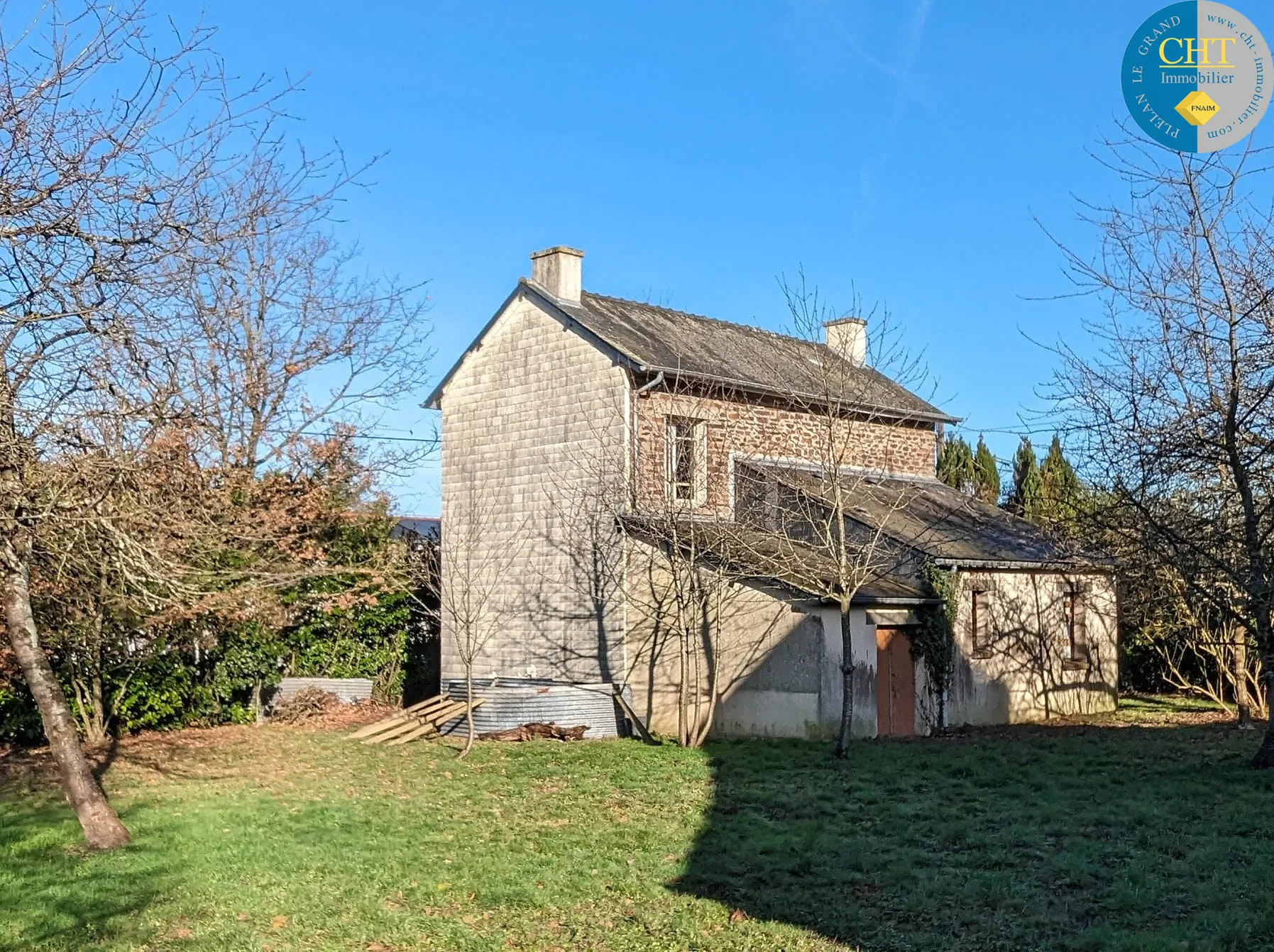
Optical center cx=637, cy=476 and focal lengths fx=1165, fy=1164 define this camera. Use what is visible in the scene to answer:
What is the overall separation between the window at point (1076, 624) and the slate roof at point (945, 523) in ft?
4.03

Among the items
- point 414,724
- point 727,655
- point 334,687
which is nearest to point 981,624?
point 727,655

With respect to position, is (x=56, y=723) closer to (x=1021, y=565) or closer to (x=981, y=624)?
(x=981, y=624)

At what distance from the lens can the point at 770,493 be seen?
20.0 metres

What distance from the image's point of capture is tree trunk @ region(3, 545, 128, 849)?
32.7 ft

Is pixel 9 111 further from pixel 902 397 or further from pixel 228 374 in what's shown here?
pixel 902 397

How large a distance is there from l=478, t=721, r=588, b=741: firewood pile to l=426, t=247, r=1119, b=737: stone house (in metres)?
1.57

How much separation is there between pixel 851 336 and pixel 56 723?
786 inches

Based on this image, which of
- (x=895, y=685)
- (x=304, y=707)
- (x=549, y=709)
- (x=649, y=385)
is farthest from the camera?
(x=304, y=707)

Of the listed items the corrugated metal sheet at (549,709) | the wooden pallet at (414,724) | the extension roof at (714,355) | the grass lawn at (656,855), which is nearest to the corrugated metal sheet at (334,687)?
the wooden pallet at (414,724)

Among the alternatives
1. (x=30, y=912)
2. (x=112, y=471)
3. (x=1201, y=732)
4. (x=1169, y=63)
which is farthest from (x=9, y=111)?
(x=1201, y=732)

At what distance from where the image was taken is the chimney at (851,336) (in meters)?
26.2

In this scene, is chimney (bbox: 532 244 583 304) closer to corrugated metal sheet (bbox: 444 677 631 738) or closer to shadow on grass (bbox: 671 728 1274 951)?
corrugated metal sheet (bbox: 444 677 631 738)

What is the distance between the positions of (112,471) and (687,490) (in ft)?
41.8

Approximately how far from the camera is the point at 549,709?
18.5 meters
